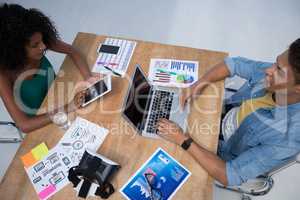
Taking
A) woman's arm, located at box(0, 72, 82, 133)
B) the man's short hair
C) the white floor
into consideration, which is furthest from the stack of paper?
the white floor

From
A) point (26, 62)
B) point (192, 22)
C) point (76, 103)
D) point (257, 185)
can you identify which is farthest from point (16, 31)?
point (192, 22)

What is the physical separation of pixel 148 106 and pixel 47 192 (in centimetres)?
67

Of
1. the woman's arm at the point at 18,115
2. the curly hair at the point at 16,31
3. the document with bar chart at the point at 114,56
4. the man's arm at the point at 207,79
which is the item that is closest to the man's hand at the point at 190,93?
the man's arm at the point at 207,79

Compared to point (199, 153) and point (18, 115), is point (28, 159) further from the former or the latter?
point (199, 153)

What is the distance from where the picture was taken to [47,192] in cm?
126

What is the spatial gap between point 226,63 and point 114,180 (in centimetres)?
93

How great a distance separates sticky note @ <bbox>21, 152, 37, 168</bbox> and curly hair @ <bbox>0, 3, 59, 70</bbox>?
20.3 inches

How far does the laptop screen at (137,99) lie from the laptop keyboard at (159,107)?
0.05 meters

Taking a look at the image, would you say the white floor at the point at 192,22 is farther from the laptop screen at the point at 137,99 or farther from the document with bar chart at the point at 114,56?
the laptop screen at the point at 137,99

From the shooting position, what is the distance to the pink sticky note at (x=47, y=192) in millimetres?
1253

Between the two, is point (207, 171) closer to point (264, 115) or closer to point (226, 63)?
point (264, 115)

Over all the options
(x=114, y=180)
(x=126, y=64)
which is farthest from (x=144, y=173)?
(x=126, y=64)

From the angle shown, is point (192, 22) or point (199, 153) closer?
point (199, 153)

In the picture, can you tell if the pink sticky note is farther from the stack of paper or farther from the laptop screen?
the laptop screen
